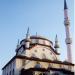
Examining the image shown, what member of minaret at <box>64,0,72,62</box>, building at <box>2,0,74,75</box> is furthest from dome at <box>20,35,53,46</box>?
minaret at <box>64,0,72,62</box>

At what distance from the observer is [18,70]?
1048 inches

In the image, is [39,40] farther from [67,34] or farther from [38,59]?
[67,34]

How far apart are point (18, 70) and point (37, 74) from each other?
355cm

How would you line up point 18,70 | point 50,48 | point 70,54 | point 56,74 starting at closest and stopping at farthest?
point 56,74
point 18,70
point 70,54
point 50,48

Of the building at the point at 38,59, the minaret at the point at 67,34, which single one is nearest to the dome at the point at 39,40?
the building at the point at 38,59

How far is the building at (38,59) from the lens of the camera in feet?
83.7

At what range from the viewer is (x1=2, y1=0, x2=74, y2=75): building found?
83.7 feet

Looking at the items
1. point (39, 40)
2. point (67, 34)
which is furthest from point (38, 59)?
point (67, 34)

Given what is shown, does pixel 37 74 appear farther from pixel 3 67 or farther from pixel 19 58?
pixel 3 67

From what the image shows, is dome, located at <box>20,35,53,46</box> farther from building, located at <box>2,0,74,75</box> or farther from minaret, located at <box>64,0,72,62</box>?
minaret, located at <box>64,0,72,62</box>

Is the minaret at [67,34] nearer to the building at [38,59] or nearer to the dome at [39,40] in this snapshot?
the building at [38,59]

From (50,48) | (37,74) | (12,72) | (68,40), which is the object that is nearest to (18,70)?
(12,72)

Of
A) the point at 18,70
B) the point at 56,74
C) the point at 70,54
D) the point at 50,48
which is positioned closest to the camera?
the point at 56,74

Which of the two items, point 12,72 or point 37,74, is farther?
point 12,72
